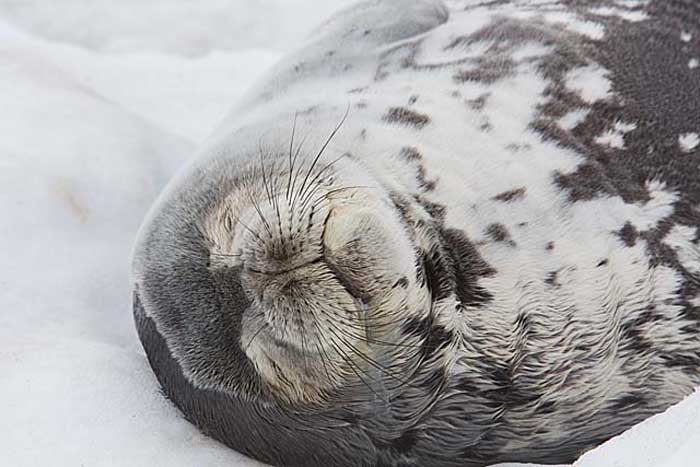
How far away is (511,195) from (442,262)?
0.24 m

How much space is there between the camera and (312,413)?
2018 mm

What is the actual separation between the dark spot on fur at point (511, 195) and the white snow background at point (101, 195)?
1.60ft

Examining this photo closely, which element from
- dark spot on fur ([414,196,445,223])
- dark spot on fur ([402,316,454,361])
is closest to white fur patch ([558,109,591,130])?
dark spot on fur ([414,196,445,223])

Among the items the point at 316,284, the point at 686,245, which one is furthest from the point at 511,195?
the point at 316,284

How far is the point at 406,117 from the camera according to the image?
2412mm

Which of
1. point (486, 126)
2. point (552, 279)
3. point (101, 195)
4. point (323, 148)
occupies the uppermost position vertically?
point (323, 148)

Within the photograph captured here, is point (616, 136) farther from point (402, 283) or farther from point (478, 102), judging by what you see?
point (402, 283)

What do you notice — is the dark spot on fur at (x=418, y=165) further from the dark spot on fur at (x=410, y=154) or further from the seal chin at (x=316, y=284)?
the seal chin at (x=316, y=284)

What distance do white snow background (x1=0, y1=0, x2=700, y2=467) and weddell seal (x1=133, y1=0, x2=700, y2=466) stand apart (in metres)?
0.13

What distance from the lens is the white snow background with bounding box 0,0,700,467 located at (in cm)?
208

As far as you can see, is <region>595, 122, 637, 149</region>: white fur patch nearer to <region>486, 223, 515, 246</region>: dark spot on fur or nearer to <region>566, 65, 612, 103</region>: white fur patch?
<region>566, 65, 612, 103</region>: white fur patch

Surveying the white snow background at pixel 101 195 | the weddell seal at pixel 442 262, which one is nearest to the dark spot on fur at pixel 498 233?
the weddell seal at pixel 442 262

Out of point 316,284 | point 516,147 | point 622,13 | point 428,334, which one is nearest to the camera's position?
point 316,284

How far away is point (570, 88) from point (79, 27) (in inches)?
101
